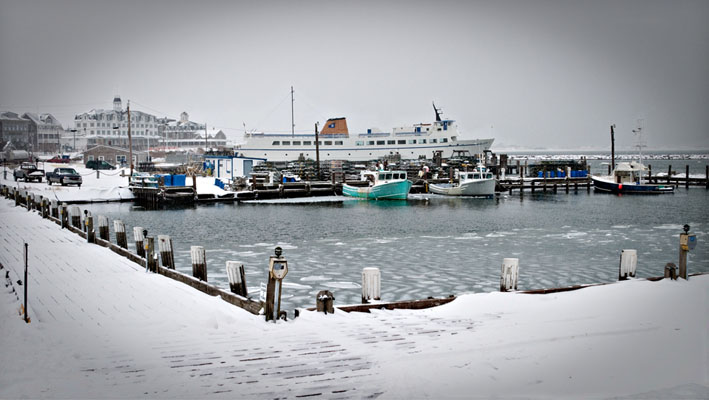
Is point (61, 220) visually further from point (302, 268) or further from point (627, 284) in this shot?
point (627, 284)

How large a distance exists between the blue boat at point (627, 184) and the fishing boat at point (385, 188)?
714 inches

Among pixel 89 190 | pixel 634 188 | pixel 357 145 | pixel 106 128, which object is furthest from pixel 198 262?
pixel 106 128

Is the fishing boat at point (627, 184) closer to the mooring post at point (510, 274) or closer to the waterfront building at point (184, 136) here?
the mooring post at point (510, 274)

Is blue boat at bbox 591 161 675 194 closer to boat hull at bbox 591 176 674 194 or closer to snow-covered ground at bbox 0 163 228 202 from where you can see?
boat hull at bbox 591 176 674 194

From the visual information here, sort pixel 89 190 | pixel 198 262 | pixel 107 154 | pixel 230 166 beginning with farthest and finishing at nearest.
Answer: pixel 107 154
pixel 230 166
pixel 89 190
pixel 198 262

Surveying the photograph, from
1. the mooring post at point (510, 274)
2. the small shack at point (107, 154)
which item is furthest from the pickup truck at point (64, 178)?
the mooring post at point (510, 274)

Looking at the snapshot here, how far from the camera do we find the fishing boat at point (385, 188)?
40.9 metres

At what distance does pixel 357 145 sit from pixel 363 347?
68.6 metres

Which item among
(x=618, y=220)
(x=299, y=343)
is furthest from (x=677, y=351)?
(x=618, y=220)

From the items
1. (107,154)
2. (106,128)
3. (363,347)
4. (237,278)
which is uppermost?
(106,128)

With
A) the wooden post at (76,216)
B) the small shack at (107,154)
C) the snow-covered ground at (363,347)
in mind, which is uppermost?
the small shack at (107,154)

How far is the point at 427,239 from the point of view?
21750 millimetres

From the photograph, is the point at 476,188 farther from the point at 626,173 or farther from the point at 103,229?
the point at 103,229

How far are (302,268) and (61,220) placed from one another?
8.55 m
